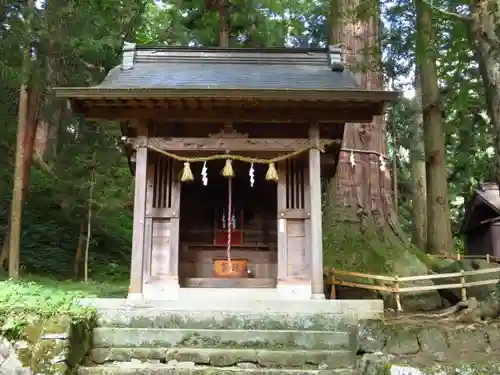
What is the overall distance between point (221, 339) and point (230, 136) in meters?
3.36

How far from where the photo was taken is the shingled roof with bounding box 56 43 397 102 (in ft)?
28.4

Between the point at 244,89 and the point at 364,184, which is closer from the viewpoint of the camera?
the point at 244,89

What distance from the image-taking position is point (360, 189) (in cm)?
1059

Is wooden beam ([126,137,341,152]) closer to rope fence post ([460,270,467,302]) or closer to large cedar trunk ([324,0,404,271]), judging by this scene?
large cedar trunk ([324,0,404,271])

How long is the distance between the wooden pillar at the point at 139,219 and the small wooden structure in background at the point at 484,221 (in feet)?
51.8

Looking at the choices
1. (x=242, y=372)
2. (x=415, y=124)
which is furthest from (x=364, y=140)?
(x=415, y=124)

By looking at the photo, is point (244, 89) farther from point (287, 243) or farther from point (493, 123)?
point (493, 123)

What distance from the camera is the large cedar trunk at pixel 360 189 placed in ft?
33.2

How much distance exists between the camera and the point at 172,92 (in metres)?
7.45

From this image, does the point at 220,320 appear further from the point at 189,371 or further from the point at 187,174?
the point at 187,174

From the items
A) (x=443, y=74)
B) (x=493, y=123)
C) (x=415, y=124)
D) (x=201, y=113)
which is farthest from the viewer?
(x=415, y=124)

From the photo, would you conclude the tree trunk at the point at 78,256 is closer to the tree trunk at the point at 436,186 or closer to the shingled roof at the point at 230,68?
the shingled roof at the point at 230,68

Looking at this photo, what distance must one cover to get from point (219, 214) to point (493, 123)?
5761 millimetres

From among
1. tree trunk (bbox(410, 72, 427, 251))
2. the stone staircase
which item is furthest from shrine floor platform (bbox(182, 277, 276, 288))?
tree trunk (bbox(410, 72, 427, 251))
